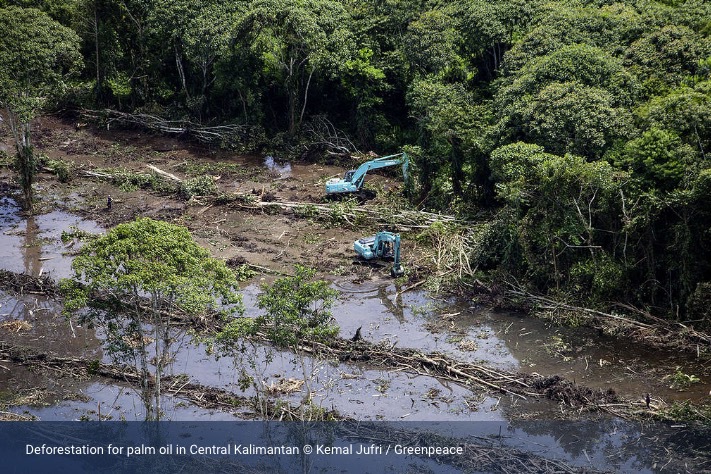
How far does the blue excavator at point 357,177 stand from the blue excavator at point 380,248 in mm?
3838

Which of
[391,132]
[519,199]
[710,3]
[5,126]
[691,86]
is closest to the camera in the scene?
[519,199]

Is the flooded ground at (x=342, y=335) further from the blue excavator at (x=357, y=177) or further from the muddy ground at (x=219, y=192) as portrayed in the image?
the blue excavator at (x=357, y=177)

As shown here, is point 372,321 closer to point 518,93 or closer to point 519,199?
point 519,199

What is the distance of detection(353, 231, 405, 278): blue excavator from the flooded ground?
1.40 feet

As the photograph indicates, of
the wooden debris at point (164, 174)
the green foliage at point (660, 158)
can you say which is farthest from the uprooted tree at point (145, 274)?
the wooden debris at point (164, 174)

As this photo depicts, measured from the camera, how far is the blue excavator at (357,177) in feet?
93.9

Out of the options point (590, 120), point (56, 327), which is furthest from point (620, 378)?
point (56, 327)

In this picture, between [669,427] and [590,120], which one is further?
[590,120]

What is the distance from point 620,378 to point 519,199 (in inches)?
221

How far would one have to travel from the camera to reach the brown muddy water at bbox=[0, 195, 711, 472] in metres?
17.5

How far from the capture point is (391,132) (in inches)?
1336

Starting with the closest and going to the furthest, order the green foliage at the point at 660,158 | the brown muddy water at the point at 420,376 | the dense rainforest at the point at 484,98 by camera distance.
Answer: the brown muddy water at the point at 420,376 < the green foliage at the point at 660,158 < the dense rainforest at the point at 484,98

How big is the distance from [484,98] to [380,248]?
890 cm

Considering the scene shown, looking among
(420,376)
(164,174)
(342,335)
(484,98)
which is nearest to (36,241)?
(164,174)
